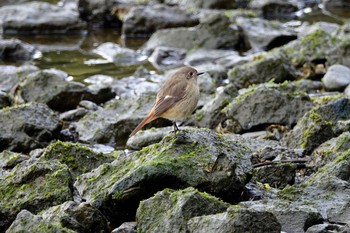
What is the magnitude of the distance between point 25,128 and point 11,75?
4070 mm

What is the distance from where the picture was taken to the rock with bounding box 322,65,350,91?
1117 cm

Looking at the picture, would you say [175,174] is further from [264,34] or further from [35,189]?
[264,34]

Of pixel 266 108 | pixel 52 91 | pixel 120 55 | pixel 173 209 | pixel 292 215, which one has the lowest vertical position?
pixel 120 55

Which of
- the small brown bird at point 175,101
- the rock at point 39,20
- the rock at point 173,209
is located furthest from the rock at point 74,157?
the rock at point 39,20

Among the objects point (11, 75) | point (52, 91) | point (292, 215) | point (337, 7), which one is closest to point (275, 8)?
point (337, 7)

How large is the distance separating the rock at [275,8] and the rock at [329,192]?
1255 cm

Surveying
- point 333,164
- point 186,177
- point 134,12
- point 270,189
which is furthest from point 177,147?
point 134,12

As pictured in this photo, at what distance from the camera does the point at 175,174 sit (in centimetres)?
598

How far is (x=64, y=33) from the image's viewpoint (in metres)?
17.9

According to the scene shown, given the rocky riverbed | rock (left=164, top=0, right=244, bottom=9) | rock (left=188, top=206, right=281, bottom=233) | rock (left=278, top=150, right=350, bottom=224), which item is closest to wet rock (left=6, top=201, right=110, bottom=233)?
the rocky riverbed

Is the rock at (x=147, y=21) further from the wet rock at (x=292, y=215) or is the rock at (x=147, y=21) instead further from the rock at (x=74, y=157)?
the wet rock at (x=292, y=215)

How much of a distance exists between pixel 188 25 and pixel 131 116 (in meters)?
7.96

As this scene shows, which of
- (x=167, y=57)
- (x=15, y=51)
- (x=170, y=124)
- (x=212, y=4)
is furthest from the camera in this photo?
(x=212, y=4)

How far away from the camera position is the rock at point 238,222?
4.97 meters
